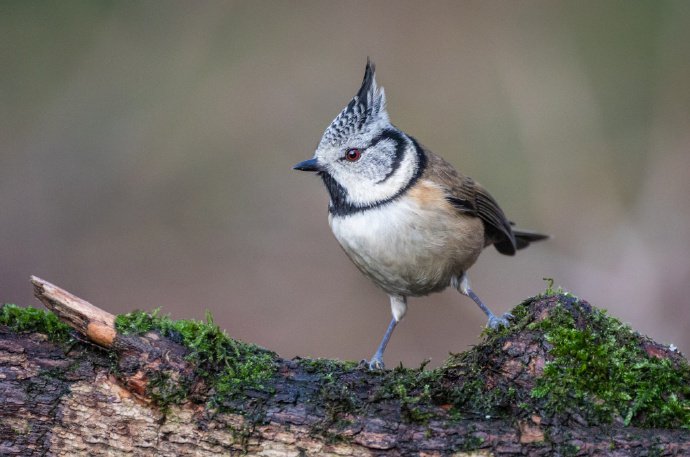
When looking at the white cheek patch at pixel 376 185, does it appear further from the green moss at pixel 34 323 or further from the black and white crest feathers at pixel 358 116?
the green moss at pixel 34 323

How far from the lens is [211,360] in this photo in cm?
321

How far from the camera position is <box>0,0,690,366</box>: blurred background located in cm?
777

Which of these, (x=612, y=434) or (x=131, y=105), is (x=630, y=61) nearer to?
(x=131, y=105)

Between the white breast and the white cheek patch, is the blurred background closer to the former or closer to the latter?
the white breast

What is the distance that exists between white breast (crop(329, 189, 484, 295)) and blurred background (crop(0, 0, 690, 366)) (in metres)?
2.97

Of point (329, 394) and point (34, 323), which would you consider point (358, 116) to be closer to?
point (329, 394)

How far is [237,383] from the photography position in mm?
3154

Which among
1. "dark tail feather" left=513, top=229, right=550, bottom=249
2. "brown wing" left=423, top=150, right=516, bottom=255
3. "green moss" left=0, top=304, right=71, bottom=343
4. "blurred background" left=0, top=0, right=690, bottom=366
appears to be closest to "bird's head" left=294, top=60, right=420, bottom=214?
"brown wing" left=423, top=150, right=516, bottom=255

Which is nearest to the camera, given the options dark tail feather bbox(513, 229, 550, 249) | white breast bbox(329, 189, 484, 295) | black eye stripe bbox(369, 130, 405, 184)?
white breast bbox(329, 189, 484, 295)

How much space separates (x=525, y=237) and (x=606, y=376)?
10.2 ft

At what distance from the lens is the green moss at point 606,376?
111 inches

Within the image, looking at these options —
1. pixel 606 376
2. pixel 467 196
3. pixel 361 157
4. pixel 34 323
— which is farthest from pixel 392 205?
pixel 34 323

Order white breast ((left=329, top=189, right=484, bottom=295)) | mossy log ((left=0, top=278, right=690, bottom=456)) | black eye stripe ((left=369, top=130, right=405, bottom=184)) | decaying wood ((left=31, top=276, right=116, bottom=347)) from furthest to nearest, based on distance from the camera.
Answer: black eye stripe ((left=369, top=130, right=405, bottom=184)) < white breast ((left=329, top=189, right=484, bottom=295)) < decaying wood ((left=31, top=276, right=116, bottom=347)) < mossy log ((left=0, top=278, right=690, bottom=456))

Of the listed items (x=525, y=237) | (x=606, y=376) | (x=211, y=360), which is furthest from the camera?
(x=525, y=237)
